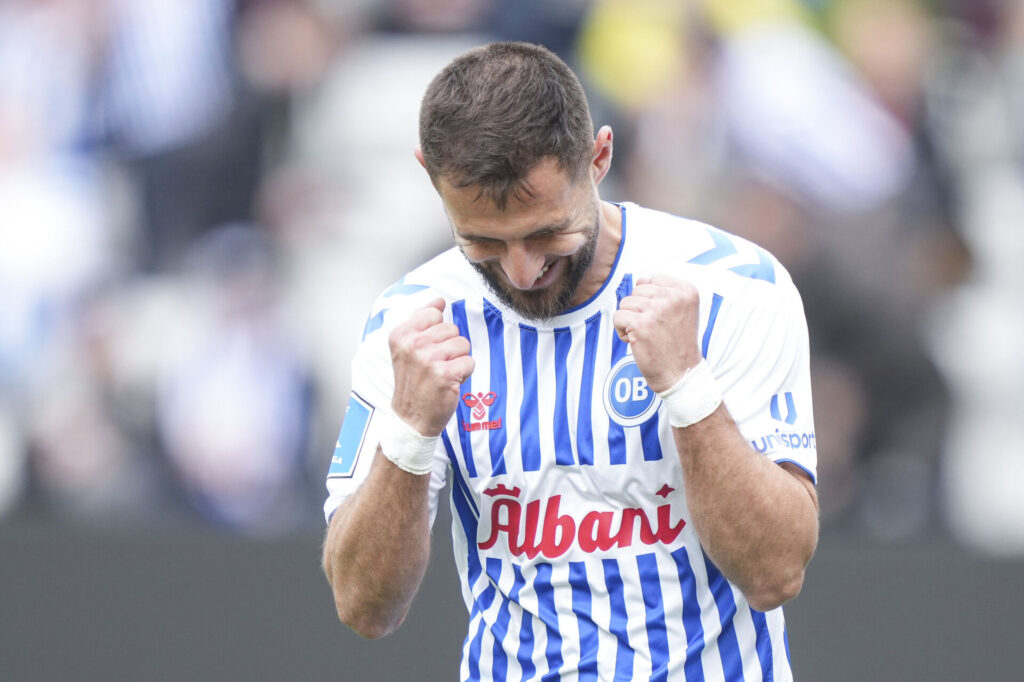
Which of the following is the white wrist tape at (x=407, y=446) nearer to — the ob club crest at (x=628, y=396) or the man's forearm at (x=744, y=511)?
the ob club crest at (x=628, y=396)

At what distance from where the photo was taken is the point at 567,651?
9.50 feet

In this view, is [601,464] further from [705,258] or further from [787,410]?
[705,258]

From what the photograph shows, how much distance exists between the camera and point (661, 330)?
2.66 metres

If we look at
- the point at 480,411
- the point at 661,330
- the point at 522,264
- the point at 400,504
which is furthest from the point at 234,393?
the point at 661,330

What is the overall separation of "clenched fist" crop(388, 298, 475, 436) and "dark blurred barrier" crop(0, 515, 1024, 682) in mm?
2652

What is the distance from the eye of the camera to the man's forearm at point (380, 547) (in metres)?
2.80

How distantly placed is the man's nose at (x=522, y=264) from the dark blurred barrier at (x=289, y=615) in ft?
9.01

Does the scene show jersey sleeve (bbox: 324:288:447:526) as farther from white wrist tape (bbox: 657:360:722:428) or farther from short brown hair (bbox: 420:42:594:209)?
white wrist tape (bbox: 657:360:722:428)

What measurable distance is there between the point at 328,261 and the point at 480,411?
137 inches

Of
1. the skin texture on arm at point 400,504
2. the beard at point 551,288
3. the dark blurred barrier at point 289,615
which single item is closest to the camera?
the skin texture on arm at point 400,504

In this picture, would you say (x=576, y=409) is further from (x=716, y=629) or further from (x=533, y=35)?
(x=533, y=35)

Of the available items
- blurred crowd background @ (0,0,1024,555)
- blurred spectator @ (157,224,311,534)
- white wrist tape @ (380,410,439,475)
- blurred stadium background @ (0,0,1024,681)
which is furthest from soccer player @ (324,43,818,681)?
blurred spectator @ (157,224,311,534)

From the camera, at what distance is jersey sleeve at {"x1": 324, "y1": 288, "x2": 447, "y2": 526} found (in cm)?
302

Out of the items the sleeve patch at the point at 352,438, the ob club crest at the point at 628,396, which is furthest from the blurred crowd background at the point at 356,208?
the ob club crest at the point at 628,396
